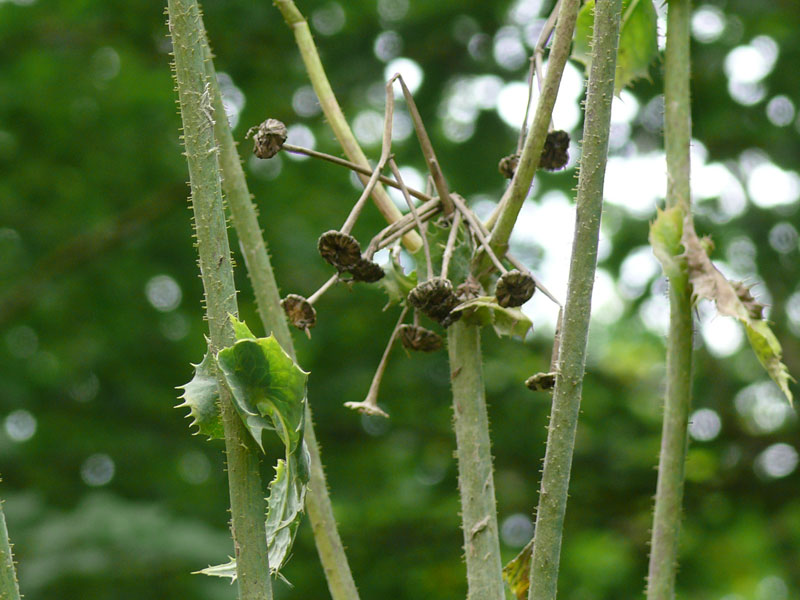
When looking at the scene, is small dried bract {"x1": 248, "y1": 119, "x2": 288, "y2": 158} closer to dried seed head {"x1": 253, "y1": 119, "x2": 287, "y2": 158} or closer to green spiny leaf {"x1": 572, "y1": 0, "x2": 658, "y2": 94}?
dried seed head {"x1": 253, "y1": 119, "x2": 287, "y2": 158}

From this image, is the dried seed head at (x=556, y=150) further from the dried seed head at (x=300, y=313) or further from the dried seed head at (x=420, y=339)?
the dried seed head at (x=300, y=313)

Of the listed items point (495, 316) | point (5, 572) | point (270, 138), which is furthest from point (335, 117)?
point (5, 572)

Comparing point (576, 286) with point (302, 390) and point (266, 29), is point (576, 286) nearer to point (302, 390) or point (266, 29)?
point (302, 390)

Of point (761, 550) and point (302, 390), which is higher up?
point (302, 390)

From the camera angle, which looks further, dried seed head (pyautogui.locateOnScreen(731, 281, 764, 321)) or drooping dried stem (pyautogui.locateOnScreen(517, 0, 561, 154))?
drooping dried stem (pyautogui.locateOnScreen(517, 0, 561, 154))

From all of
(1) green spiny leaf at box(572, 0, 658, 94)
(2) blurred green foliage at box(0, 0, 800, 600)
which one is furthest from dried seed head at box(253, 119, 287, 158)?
(2) blurred green foliage at box(0, 0, 800, 600)

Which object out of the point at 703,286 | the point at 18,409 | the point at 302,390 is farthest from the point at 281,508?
the point at 18,409
